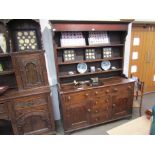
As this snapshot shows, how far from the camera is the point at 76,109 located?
197 centimetres

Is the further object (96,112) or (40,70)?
Result: (96,112)

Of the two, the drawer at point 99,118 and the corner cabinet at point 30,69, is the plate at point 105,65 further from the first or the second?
the corner cabinet at point 30,69

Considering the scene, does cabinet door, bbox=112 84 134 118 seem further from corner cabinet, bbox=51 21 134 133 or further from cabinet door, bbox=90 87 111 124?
cabinet door, bbox=90 87 111 124

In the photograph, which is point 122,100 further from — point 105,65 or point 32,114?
point 32,114

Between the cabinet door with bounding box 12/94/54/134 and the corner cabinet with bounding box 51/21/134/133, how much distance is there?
266 millimetres

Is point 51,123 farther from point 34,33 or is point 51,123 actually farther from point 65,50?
point 34,33

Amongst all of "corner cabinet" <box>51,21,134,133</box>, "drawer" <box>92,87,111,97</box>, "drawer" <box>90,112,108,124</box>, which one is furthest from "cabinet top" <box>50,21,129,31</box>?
"drawer" <box>90,112,108,124</box>

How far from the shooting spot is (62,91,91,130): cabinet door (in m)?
1.90

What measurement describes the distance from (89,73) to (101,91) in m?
0.39

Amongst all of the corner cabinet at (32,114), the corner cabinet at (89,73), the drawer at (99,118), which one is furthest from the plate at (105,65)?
the corner cabinet at (32,114)
